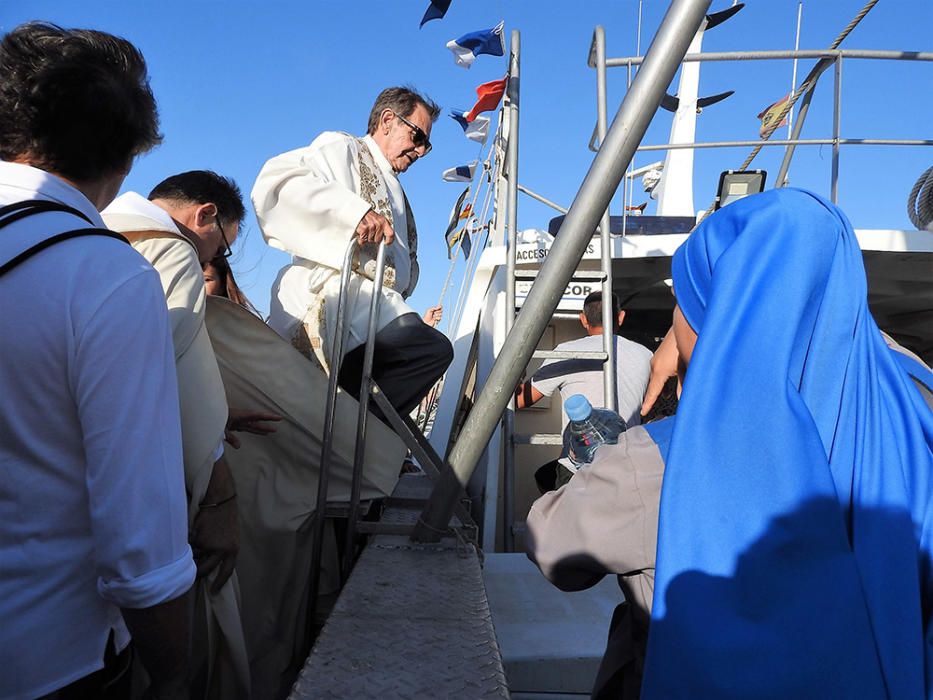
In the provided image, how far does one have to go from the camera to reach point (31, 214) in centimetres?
96

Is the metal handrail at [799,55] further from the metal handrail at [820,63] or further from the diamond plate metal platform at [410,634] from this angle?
the diamond plate metal platform at [410,634]

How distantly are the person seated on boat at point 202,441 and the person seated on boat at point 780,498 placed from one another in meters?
0.83

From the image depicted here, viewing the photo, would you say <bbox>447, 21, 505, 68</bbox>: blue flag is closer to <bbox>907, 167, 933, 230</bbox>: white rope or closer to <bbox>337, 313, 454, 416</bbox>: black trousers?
<bbox>907, 167, 933, 230</bbox>: white rope

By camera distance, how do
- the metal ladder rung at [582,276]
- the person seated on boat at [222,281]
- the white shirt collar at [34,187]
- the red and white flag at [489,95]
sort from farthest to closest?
the red and white flag at [489,95], the metal ladder rung at [582,276], the person seated on boat at [222,281], the white shirt collar at [34,187]

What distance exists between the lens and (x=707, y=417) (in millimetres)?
1010

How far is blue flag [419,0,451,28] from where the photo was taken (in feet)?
14.9

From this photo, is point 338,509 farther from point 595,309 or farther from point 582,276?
point 595,309

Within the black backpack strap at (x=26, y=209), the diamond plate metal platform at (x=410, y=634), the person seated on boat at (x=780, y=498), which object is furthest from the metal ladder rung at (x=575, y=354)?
the black backpack strap at (x=26, y=209)

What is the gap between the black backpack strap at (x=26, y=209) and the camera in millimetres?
942

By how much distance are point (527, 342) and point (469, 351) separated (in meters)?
3.10

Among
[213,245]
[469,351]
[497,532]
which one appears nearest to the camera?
[213,245]

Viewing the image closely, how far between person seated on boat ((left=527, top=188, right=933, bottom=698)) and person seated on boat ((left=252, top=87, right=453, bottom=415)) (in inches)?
58.4

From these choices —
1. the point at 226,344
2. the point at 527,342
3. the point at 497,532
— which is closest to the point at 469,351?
the point at 497,532

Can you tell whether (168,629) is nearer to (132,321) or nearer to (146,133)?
(132,321)
